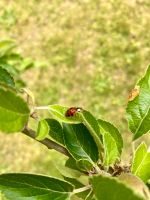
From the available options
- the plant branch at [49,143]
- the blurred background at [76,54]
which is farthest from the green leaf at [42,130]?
the blurred background at [76,54]

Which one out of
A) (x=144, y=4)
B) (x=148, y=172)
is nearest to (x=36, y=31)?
(x=144, y=4)

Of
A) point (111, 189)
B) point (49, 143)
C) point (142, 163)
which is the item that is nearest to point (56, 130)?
point (49, 143)

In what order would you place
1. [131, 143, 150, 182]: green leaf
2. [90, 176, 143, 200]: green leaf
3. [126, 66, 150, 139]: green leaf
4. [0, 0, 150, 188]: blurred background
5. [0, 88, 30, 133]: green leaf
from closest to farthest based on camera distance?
[90, 176, 143, 200]: green leaf
[0, 88, 30, 133]: green leaf
[131, 143, 150, 182]: green leaf
[126, 66, 150, 139]: green leaf
[0, 0, 150, 188]: blurred background

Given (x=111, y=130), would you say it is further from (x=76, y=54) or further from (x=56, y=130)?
(x=76, y=54)

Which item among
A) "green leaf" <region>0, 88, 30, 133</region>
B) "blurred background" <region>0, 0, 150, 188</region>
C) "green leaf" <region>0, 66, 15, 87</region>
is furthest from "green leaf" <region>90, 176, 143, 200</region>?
"blurred background" <region>0, 0, 150, 188</region>

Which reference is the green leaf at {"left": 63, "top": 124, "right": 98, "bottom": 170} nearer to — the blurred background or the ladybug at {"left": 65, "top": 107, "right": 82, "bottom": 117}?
the ladybug at {"left": 65, "top": 107, "right": 82, "bottom": 117}

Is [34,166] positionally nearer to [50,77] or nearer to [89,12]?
[50,77]

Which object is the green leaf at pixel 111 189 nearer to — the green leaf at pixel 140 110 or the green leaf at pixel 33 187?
the green leaf at pixel 33 187
